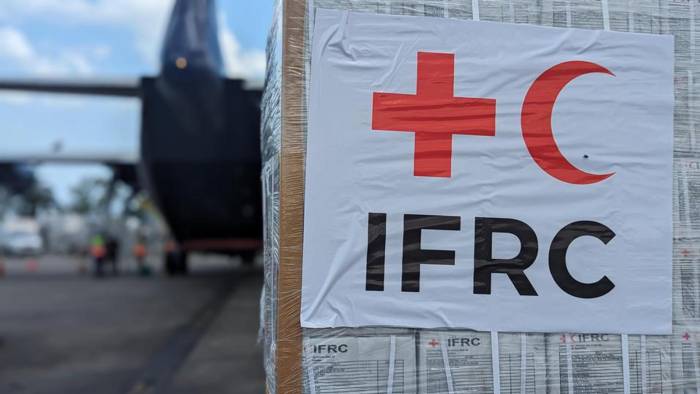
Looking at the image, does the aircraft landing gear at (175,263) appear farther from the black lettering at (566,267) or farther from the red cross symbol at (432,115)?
the black lettering at (566,267)

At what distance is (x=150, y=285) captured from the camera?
16.1 m

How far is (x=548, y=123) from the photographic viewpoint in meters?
3.22

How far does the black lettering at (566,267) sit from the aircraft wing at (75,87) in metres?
12.9

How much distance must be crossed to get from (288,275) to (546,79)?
5.32ft

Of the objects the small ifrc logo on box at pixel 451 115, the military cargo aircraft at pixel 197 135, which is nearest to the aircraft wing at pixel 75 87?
the military cargo aircraft at pixel 197 135

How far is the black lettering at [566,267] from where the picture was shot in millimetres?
3182

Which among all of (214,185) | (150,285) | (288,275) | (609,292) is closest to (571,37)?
(609,292)

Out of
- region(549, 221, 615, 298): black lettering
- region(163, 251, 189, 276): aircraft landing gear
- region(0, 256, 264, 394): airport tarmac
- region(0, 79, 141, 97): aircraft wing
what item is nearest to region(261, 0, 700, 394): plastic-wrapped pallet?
region(549, 221, 615, 298): black lettering

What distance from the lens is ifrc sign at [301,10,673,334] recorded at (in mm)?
3070

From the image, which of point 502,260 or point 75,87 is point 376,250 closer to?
point 502,260

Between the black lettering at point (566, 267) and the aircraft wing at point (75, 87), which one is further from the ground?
the aircraft wing at point (75, 87)

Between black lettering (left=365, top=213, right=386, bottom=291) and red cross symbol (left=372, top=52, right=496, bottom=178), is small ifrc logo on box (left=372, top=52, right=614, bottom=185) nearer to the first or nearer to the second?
red cross symbol (left=372, top=52, right=496, bottom=178)

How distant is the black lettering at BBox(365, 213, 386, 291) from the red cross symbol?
30 cm

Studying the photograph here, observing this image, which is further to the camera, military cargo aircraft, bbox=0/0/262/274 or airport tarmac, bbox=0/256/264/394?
military cargo aircraft, bbox=0/0/262/274
